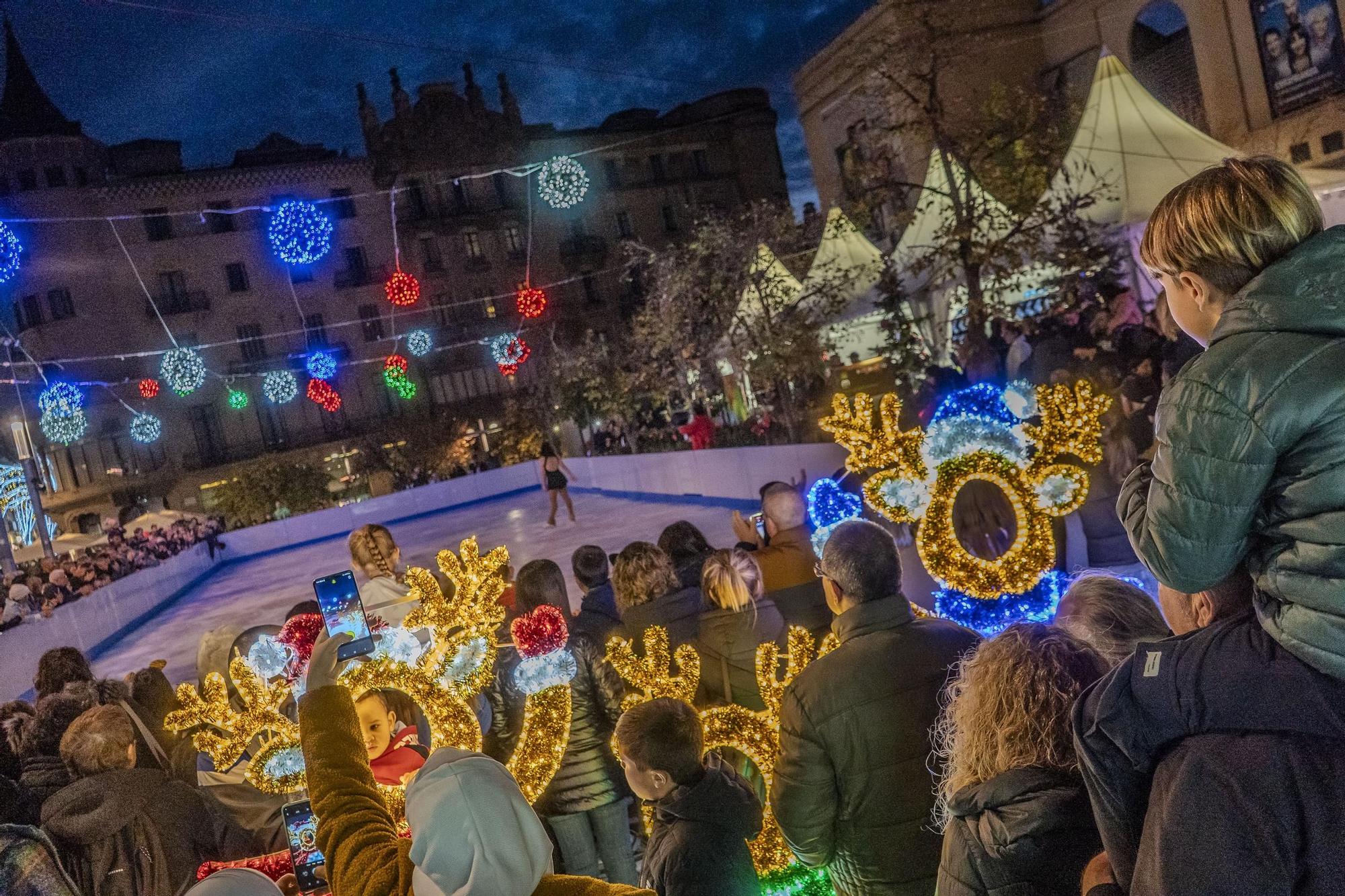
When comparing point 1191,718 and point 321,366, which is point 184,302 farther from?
point 1191,718

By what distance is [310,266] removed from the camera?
143 ft

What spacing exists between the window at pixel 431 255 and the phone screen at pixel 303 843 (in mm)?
46249

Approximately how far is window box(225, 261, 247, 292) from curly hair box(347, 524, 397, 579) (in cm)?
4236

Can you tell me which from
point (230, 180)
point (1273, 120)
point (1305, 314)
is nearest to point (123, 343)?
point (230, 180)

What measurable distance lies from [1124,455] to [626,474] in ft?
56.7

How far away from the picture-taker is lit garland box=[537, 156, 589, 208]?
1394cm

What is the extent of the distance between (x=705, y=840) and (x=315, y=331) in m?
45.3

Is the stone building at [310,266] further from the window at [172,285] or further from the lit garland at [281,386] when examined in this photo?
the lit garland at [281,386]

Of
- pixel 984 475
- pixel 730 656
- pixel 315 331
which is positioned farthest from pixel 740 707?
pixel 315 331

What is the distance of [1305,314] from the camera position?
4.88 feet

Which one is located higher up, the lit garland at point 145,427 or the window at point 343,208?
the window at point 343,208

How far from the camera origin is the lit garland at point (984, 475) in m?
3.68

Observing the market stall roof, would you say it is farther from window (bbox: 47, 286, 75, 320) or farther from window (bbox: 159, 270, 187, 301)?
window (bbox: 47, 286, 75, 320)

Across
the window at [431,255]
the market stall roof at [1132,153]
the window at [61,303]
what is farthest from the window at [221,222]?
the market stall roof at [1132,153]
